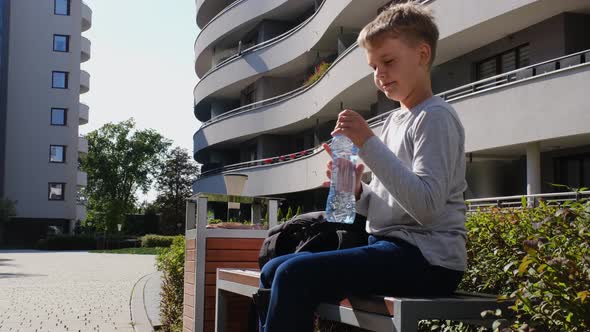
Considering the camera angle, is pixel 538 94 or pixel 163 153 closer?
pixel 538 94

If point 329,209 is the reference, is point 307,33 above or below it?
above

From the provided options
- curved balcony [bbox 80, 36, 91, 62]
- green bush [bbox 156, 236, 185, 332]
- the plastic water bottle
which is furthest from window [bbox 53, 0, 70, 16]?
the plastic water bottle

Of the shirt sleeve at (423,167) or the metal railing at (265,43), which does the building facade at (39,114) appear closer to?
the metal railing at (265,43)

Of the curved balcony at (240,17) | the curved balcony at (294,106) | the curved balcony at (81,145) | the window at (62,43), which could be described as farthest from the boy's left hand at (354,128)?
the curved balcony at (81,145)

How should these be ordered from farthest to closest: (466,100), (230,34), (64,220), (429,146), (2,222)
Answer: (64,220) < (2,222) < (230,34) < (466,100) < (429,146)

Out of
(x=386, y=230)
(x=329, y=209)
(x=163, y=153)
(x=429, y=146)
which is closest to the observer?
(x=429, y=146)

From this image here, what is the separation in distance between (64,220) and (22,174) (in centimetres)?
506

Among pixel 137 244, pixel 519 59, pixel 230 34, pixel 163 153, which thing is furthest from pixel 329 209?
pixel 163 153

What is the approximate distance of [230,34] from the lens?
43906 mm

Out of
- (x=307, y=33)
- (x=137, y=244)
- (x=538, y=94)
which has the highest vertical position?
(x=307, y=33)

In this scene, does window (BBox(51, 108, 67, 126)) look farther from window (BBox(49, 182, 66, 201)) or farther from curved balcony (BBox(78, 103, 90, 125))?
window (BBox(49, 182, 66, 201))

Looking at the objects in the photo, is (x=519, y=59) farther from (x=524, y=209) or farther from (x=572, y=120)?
(x=524, y=209)

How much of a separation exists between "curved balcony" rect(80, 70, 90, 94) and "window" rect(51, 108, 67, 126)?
14.6 feet

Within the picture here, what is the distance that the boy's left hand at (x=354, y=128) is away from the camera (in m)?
2.93
